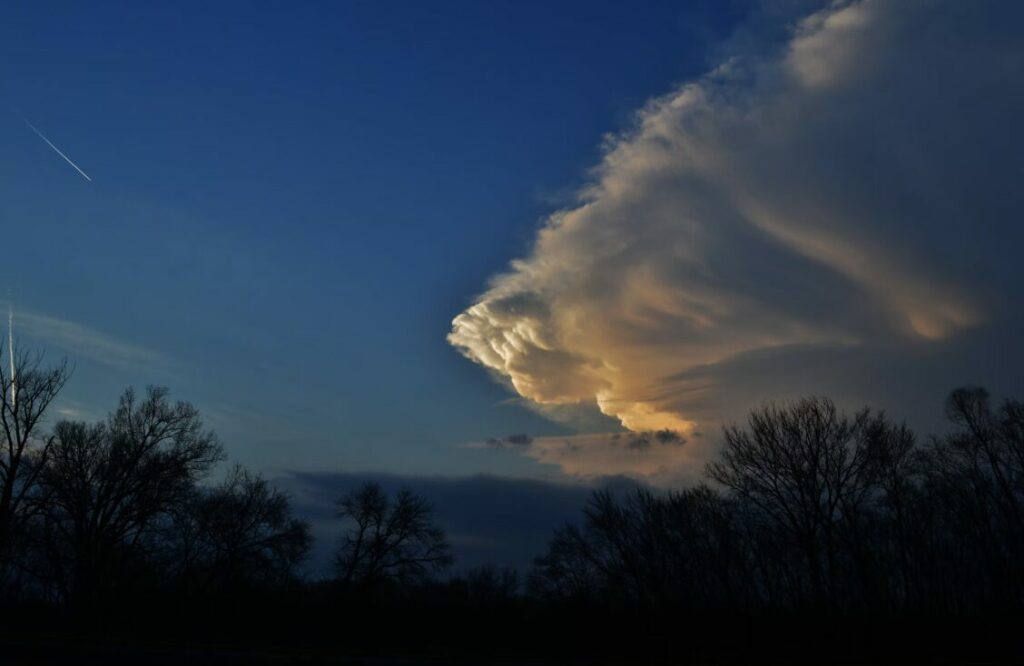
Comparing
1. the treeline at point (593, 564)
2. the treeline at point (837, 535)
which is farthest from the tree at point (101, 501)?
the treeline at point (837, 535)

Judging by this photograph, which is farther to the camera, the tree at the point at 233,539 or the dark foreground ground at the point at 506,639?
the tree at the point at 233,539

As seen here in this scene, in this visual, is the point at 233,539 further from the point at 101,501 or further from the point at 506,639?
the point at 506,639

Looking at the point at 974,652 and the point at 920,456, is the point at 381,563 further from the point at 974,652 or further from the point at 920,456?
the point at 974,652

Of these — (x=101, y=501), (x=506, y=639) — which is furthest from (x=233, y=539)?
(x=506, y=639)

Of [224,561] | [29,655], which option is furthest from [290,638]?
[224,561]

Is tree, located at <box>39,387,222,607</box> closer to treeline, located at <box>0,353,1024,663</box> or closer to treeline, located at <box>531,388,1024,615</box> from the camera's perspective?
treeline, located at <box>0,353,1024,663</box>

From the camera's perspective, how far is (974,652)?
76.0 ft

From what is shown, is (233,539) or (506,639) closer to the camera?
(506,639)

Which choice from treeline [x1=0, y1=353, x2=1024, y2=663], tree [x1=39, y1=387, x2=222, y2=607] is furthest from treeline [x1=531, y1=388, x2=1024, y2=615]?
tree [x1=39, y1=387, x2=222, y2=607]

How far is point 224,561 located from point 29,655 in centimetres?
4405

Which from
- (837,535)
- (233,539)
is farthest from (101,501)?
(837,535)

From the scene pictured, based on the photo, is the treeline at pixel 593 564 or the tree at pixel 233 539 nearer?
the treeline at pixel 593 564

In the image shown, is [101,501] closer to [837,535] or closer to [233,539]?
[233,539]

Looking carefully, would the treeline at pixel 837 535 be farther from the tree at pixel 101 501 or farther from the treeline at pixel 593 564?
the tree at pixel 101 501
